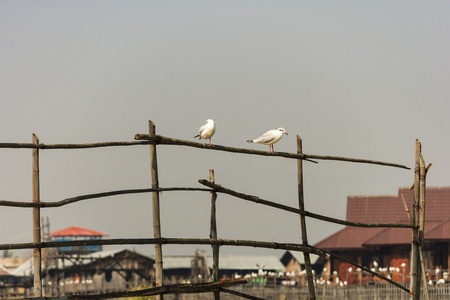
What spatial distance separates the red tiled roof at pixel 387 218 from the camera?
3775 centimetres

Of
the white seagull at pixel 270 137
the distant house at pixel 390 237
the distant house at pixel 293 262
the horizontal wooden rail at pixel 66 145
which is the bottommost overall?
the distant house at pixel 293 262

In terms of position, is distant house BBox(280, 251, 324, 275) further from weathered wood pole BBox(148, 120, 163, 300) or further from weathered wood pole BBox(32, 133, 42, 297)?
weathered wood pole BBox(32, 133, 42, 297)

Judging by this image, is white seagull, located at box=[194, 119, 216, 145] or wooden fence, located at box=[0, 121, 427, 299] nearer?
wooden fence, located at box=[0, 121, 427, 299]

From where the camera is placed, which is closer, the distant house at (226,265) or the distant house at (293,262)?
the distant house at (226,265)

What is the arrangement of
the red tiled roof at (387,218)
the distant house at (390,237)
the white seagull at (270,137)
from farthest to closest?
the red tiled roof at (387,218) < the distant house at (390,237) < the white seagull at (270,137)

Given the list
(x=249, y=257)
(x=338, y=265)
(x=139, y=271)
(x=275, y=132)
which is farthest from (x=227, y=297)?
(x=249, y=257)

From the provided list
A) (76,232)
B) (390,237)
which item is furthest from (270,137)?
(76,232)

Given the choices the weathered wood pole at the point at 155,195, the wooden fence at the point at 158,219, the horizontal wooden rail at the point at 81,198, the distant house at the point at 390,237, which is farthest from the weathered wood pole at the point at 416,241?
the distant house at the point at 390,237

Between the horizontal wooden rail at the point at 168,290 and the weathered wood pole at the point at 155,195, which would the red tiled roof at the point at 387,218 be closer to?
the horizontal wooden rail at the point at 168,290

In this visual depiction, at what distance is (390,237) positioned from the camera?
38375mm

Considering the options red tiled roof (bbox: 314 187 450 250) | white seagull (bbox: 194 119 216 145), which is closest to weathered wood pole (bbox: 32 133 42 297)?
white seagull (bbox: 194 119 216 145)

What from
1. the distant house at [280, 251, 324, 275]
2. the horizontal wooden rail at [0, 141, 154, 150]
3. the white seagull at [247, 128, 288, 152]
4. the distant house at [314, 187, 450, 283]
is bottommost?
the distant house at [280, 251, 324, 275]

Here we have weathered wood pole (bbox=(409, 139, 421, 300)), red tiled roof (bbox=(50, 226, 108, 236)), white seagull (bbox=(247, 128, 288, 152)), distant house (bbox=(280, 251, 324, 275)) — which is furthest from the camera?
red tiled roof (bbox=(50, 226, 108, 236))

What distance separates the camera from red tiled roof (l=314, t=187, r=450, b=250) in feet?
124
